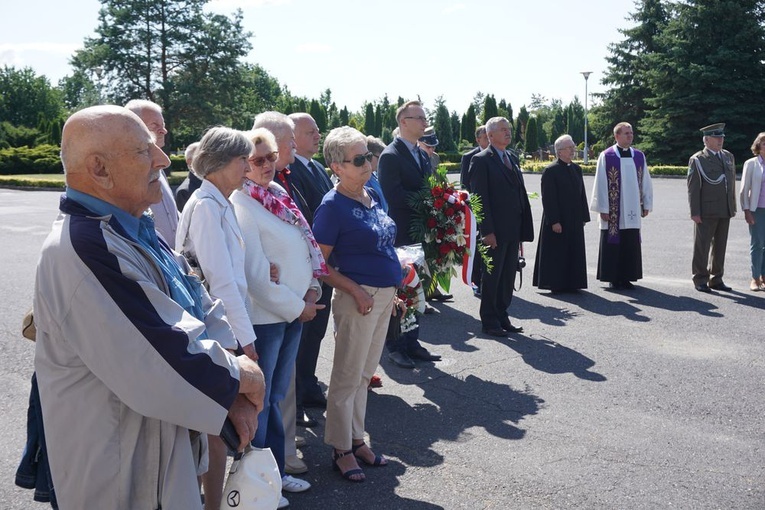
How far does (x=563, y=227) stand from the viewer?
10.6m

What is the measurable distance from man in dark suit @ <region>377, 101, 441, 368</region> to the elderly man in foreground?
15.5 ft

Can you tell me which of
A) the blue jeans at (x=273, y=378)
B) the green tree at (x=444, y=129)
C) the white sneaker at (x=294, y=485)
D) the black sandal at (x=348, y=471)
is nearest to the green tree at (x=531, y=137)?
the green tree at (x=444, y=129)

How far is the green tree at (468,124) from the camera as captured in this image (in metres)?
57.5

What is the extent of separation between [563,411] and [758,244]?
6108 millimetres

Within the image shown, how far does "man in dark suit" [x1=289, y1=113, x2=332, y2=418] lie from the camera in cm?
552

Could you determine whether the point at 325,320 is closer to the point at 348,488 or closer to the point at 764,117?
the point at 348,488

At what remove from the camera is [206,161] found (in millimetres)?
3795

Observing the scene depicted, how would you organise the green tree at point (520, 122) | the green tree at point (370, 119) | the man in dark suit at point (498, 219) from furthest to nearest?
the green tree at point (520, 122)
the green tree at point (370, 119)
the man in dark suit at point (498, 219)

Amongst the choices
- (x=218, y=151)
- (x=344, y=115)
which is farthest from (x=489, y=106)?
(x=218, y=151)

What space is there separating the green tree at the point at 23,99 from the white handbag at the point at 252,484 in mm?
77576

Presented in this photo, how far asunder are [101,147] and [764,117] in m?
41.1

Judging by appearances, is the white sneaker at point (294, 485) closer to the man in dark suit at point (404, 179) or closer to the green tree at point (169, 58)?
the man in dark suit at point (404, 179)

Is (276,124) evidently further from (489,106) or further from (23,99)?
(23,99)

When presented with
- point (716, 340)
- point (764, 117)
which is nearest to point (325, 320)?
point (716, 340)
